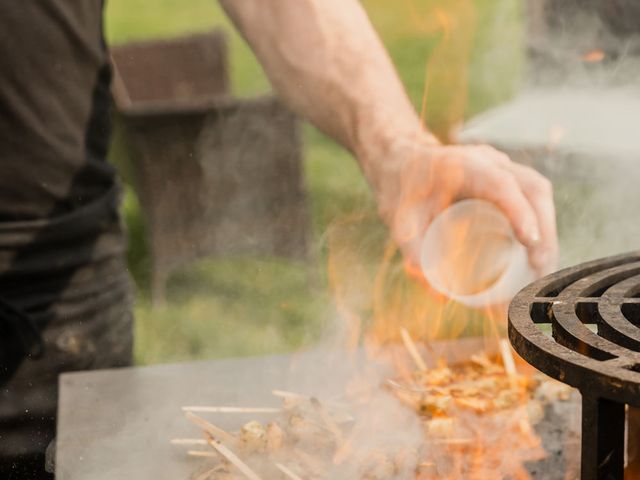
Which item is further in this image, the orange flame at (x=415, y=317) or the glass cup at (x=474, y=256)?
the glass cup at (x=474, y=256)

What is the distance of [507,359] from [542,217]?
15.7 inches

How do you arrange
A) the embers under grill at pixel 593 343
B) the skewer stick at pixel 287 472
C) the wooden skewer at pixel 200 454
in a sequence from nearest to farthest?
the embers under grill at pixel 593 343 < the skewer stick at pixel 287 472 < the wooden skewer at pixel 200 454

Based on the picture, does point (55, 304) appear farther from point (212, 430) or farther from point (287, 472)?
point (287, 472)

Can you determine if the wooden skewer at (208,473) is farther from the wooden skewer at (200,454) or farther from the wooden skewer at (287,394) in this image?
the wooden skewer at (287,394)

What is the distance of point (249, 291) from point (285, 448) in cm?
446

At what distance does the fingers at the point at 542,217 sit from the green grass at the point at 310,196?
30.6 inches

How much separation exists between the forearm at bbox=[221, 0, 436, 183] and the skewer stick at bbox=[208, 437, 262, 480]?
114 centimetres

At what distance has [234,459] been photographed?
1691mm

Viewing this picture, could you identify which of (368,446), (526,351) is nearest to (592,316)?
(526,351)

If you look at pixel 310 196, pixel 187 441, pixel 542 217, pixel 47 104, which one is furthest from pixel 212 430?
pixel 310 196

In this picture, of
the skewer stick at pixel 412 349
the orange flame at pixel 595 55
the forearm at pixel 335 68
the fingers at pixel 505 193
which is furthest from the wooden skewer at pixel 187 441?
the orange flame at pixel 595 55

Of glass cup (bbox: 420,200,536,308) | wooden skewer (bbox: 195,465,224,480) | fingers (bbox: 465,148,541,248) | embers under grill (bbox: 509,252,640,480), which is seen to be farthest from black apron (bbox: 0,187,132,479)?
embers under grill (bbox: 509,252,640,480)

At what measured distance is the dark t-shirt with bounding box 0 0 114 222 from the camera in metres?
2.58

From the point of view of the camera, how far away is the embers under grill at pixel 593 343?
3.95 feet
